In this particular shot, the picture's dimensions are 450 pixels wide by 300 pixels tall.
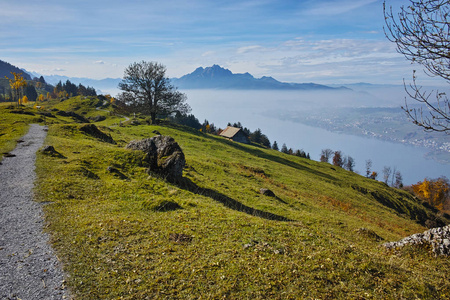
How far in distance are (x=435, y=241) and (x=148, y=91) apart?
63.9 m

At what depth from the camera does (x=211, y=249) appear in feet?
32.8

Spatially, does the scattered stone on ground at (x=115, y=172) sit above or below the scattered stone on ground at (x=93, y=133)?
below

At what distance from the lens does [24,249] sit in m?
9.45

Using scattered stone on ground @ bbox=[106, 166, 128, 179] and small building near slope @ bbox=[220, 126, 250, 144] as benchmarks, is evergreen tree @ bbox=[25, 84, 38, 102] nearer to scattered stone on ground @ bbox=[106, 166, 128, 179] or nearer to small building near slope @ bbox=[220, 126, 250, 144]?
small building near slope @ bbox=[220, 126, 250, 144]

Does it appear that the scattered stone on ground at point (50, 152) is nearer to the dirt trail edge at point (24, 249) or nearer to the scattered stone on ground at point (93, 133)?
the dirt trail edge at point (24, 249)

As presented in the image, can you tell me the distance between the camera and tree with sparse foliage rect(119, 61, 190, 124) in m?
62.1

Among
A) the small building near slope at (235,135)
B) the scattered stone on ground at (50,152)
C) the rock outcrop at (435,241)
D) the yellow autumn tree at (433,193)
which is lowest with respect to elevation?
the yellow autumn tree at (433,193)

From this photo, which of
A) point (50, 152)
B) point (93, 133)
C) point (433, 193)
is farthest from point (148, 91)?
point (433, 193)

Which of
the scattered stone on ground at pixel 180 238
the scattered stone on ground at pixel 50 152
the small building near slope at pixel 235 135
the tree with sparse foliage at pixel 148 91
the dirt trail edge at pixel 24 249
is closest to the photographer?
the dirt trail edge at pixel 24 249

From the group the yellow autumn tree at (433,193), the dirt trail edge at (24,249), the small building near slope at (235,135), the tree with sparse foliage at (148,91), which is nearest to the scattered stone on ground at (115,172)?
the dirt trail edge at (24,249)

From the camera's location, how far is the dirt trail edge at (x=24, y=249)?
747cm

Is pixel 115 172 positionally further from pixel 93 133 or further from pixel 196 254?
pixel 93 133

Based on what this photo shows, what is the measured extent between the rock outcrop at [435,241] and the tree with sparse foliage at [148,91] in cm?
6230

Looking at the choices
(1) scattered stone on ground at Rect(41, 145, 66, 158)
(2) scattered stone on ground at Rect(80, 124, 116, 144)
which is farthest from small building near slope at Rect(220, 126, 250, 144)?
(1) scattered stone on ground at Rect(41, 145, 66, 158)
